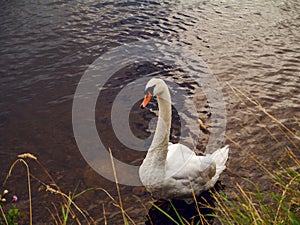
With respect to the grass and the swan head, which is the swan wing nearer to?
the grass

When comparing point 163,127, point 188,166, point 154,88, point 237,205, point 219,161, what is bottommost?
point 219,161

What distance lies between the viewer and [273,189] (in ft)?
20.5

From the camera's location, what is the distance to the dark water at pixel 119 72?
705 centimetres

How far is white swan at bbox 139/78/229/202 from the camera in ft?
19.0

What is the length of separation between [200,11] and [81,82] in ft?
22.0

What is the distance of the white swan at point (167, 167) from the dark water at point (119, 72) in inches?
23.6

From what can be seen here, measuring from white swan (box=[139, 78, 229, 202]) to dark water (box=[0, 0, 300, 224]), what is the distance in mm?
600

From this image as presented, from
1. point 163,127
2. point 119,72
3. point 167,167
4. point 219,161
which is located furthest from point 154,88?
point 119,72

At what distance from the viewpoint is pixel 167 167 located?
19.3 ft

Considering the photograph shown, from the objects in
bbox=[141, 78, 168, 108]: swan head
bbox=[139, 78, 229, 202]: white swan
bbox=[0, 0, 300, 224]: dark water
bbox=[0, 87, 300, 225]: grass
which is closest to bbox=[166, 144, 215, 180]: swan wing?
bbox=[139, 78, 229, 202]: white swan

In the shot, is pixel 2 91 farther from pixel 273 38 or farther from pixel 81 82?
pixel 273 38

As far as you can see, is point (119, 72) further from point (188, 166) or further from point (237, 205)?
point (237, 205)

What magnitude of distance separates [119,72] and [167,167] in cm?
523

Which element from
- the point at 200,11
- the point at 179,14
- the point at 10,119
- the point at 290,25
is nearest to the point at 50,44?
the point at 10,119
